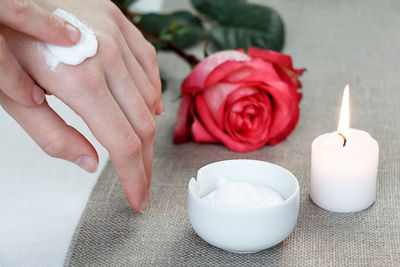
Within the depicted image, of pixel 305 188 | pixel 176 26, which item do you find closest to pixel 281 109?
pixel 305 188

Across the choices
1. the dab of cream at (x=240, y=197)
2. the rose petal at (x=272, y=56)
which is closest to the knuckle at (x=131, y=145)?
the dab of cream at (x=240, y=197)

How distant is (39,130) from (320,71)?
0.74 meters

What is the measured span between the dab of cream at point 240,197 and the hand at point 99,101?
0.38ft

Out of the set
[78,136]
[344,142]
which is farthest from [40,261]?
[344,142]

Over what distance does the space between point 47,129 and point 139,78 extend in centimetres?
14

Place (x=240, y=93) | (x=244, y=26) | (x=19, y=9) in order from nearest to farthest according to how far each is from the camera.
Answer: (x=19, y=9), (x=240, y=93), (x=244, y=26)

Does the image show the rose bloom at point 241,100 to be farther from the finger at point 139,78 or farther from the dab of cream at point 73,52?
the dab of cream at point 73,52

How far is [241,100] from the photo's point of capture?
862 millimetres

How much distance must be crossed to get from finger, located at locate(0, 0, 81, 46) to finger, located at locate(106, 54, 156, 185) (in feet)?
0.21

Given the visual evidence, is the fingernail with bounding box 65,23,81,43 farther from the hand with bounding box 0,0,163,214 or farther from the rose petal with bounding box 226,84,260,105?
the rose petal with bounding box 226,84,260,105

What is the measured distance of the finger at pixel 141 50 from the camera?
733 mm

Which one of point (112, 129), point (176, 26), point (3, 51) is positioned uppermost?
point (3, 51)

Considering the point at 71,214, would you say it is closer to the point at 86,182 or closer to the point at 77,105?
the point at 86,182

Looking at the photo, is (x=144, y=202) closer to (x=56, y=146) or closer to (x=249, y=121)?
(x=56, y=146)
